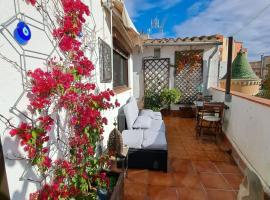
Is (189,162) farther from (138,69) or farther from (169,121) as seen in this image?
(138,69)

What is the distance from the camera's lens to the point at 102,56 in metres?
2.42

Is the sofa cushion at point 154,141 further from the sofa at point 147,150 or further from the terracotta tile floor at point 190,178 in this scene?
the terracotta tile floor at point 190,178

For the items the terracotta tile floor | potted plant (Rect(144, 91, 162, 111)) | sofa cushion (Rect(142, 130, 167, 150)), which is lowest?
the terracotta tile floor

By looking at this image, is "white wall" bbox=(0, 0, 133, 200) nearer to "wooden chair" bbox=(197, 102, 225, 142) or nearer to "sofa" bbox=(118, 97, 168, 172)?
"sofa" bbox=(118, 97, 168, 172)

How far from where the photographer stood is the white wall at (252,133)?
6.83 feet

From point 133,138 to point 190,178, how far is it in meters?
1.07

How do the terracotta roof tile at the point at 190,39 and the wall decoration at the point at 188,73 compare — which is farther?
the wall decoration at the point at 188,73

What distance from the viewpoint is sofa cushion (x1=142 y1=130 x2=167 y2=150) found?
8.48 ft

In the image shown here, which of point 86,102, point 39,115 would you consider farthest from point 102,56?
point 39,115

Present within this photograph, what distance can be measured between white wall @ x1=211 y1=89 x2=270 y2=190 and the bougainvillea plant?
1.97m

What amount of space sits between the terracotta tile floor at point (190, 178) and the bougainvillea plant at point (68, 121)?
828mm

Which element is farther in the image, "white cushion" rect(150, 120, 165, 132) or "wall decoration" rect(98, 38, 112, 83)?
"white cushion" rect(150, 120, 165, 132)

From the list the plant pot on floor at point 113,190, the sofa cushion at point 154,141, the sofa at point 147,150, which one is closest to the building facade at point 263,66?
the sofa cushion at point 154,141

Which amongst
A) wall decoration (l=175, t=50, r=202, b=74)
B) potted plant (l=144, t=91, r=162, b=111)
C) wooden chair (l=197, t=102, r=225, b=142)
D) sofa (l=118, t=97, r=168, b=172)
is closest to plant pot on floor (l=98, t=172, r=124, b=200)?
sofa (l=118, t=97, r=168, b=172)
